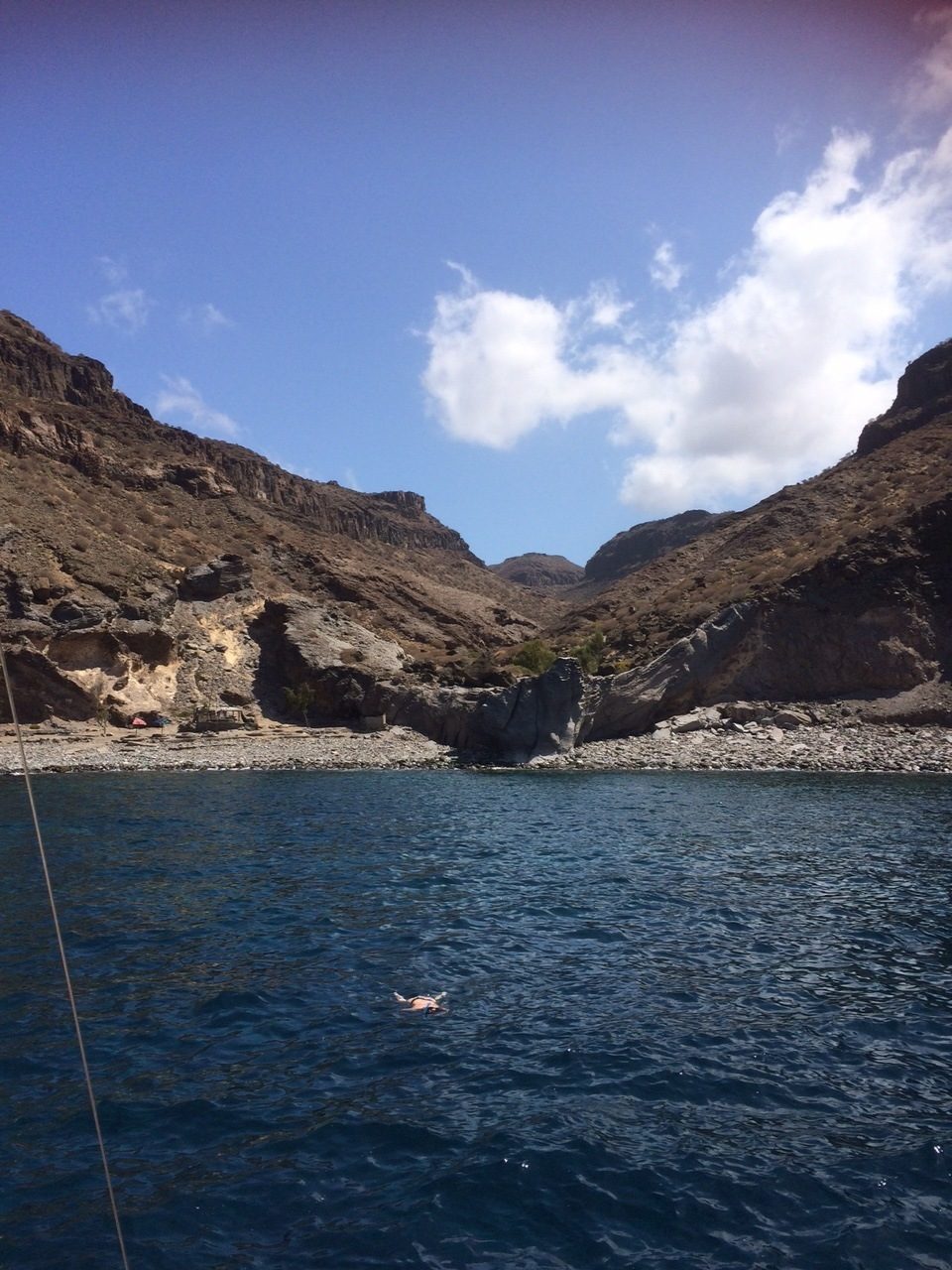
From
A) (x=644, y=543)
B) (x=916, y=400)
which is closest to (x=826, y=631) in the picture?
(x=916, y=400)

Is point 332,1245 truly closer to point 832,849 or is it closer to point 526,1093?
point 526,1093

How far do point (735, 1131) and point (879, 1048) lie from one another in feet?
8.42

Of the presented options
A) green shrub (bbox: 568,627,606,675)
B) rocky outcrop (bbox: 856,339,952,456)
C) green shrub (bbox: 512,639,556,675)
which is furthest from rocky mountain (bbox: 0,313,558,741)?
rocky outcrop (bbox: 856,339,952,456)

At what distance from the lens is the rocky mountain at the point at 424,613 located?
158ft

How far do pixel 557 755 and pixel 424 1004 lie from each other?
3497 centimetres

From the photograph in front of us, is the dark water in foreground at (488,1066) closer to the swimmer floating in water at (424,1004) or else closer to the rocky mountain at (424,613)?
the swimmer floating in water at (424,1004)

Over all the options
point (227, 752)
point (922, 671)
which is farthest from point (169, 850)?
point (922, 671)

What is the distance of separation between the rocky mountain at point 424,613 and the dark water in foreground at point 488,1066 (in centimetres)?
3019

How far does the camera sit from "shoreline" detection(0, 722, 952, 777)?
129 ft

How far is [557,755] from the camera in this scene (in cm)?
4456

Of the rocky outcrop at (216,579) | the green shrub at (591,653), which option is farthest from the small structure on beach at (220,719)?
the green shrub at (591,653)

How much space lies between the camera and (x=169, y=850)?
796 inches

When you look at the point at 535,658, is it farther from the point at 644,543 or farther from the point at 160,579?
the point at 644,543

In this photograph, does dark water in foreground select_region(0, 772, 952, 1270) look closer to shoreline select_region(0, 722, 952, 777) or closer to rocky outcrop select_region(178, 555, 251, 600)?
shoreline select_region(0, 722, 952, 777)
